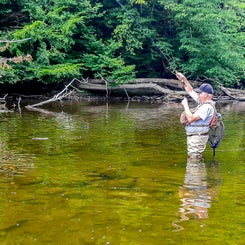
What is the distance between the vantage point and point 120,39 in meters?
25.1

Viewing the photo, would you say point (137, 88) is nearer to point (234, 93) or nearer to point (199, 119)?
point (234, 93)

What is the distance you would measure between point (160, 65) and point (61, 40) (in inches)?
370

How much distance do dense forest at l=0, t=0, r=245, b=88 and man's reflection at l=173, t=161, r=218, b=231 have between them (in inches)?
546

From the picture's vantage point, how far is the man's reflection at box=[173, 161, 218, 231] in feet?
15.5

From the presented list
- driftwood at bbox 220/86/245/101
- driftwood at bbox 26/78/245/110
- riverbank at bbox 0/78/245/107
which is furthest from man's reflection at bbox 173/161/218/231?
driftwood at bbox 220/86/245/101

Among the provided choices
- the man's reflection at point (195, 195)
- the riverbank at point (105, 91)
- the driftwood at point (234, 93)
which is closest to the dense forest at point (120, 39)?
the driftwood at point (234, 93)

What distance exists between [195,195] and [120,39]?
20529 millimetres

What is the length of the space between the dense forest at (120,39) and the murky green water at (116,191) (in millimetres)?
10976

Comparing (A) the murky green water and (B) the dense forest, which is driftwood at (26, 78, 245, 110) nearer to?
(B) the dense forest

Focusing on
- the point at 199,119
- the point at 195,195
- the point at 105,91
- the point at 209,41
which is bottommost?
the point at 195,195

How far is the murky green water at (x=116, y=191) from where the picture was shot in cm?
420

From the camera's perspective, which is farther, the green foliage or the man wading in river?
the green foliage

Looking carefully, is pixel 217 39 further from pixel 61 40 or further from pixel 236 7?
pixel 61 40

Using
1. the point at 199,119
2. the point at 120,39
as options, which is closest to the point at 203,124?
the point at 199,119
